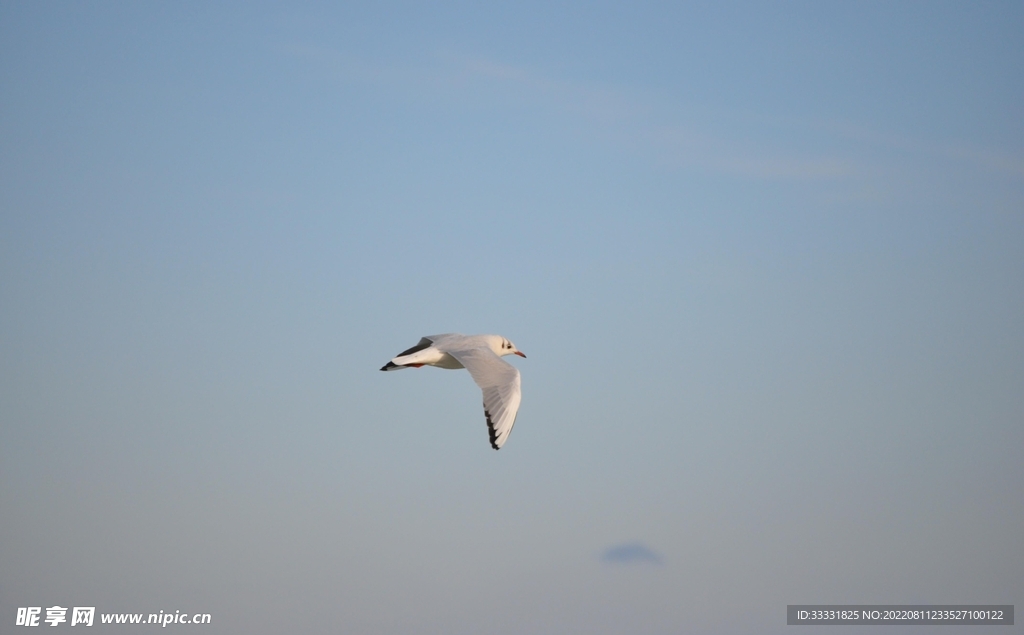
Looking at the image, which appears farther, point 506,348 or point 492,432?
point 506,348

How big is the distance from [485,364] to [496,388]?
0.97 m

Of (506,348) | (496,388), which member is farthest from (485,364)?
(506,348)

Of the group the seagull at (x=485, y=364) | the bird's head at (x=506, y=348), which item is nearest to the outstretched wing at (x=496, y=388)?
the seagull at (x=485, y=364)

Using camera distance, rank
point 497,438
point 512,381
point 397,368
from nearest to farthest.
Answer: point 497,438, point 512,381, point 397,368

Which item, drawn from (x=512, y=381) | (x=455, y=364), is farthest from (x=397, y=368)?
(x=512, y=381)

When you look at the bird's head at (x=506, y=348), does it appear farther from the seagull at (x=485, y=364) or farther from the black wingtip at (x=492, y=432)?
the black wingtip at (x=492, y=432)

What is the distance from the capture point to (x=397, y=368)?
17.2 meters

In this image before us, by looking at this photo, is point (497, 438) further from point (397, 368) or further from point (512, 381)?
point (397, 368)

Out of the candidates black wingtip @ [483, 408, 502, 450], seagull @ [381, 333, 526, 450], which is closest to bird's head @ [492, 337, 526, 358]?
seagull @ [381, 333, 526, 450]

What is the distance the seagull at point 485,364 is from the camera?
48.0 feet

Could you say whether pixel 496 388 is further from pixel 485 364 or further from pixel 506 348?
pixel 506 348

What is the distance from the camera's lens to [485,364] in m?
16.1

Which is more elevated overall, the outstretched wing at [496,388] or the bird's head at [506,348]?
the bird's head at [506,348]

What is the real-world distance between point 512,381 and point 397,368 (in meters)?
2.55
